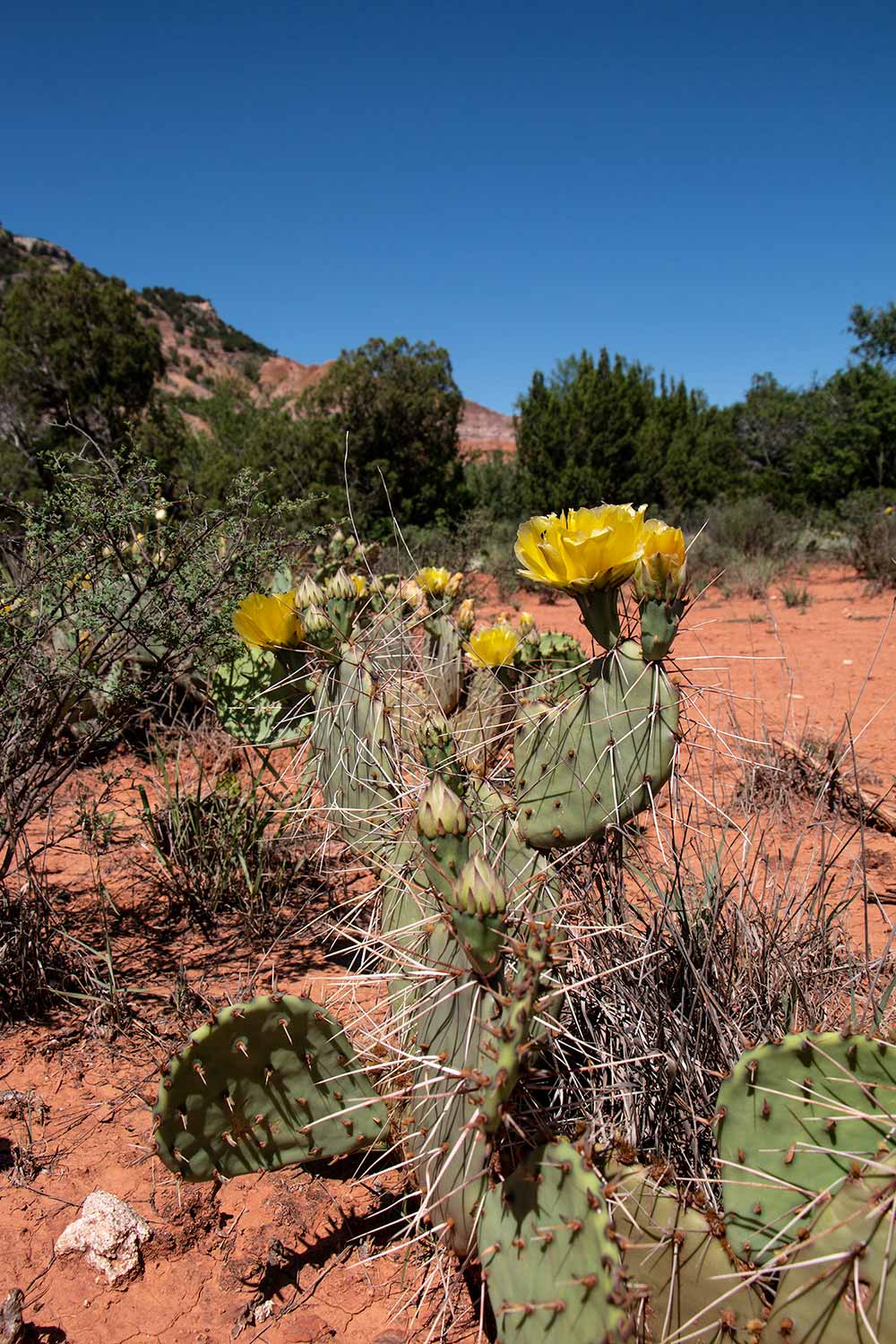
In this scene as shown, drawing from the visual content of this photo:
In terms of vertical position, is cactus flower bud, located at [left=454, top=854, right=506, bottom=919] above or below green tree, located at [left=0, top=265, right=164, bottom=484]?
below

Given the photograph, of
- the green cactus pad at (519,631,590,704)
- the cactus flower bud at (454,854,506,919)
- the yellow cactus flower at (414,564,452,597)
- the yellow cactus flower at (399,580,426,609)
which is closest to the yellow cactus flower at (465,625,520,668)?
the green cactus pad at (519,631,590,704)

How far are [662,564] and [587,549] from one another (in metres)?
0.11

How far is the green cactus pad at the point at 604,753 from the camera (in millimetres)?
1203

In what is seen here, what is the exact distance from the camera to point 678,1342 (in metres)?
1.00

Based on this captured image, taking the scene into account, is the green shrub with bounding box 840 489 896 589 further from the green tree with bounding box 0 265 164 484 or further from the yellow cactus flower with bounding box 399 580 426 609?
the green tree with bounding box 0 265 164 484

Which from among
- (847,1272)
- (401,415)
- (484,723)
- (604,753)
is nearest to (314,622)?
(484,723)

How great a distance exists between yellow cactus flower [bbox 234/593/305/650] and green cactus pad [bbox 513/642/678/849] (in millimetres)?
770

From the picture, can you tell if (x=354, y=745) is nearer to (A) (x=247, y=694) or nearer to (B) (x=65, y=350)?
(A) (x=247, y=694)

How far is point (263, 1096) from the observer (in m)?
1.32

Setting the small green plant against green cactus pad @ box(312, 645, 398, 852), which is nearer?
green cactus pad @ box(312, 645, 398, 852)

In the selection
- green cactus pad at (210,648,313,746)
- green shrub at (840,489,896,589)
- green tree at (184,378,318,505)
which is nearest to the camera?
green cactus pad at (210,648,313,746)

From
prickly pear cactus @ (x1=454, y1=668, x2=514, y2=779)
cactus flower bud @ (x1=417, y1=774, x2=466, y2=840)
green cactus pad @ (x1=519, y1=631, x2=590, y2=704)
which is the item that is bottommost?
prickly pear cactus @ (x1=454, y1=668, x2=514, y2=779)

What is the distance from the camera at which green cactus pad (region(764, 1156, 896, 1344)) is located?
2.78ft

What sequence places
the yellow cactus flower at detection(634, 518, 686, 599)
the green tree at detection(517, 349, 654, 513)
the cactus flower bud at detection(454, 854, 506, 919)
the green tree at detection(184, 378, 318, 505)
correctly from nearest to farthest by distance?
the cactus flower bud at detection(454, 854, 506, 919)
the yellow cactus flower at detection(634, 518, 686, 599)
the green tree at detection(184, 378, 318, 505)
the green tree at detection(517, 349, 654, 513)
